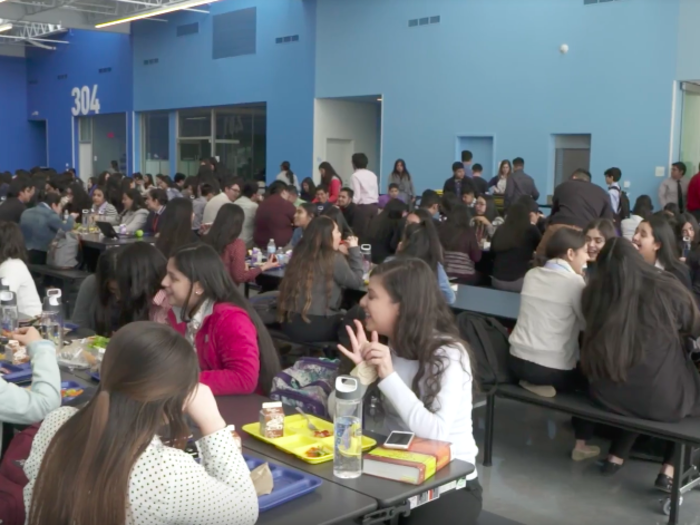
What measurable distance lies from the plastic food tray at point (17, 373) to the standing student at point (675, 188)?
29.4ft

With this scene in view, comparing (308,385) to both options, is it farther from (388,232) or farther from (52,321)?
(388,232)

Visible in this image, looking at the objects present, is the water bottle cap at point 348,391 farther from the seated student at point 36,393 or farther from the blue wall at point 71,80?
the blue wall at point 71,80

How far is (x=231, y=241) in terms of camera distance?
640 cm

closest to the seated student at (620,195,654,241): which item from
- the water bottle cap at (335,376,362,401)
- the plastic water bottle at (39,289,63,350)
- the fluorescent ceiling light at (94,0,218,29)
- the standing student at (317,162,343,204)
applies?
the standing student at (317,162,343,204)

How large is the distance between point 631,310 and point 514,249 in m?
3.28

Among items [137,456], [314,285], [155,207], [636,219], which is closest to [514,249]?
[636,219]

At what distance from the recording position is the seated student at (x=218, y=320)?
306 centimetres

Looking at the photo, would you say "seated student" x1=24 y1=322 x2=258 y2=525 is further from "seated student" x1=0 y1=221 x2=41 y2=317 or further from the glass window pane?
the glass window pane

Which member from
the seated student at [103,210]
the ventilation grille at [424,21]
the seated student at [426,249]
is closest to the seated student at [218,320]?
the seated student at [426,249]

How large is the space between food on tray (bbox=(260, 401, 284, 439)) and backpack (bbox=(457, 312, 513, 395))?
1.73 meters

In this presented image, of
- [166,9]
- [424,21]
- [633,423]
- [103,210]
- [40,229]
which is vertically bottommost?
[633,423]

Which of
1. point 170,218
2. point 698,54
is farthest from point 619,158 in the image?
point 170,218

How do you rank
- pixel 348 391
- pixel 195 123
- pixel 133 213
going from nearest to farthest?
pixel 348 391, pixel 133 213, pixel 195 123

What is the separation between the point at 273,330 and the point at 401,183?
7.93 metres
